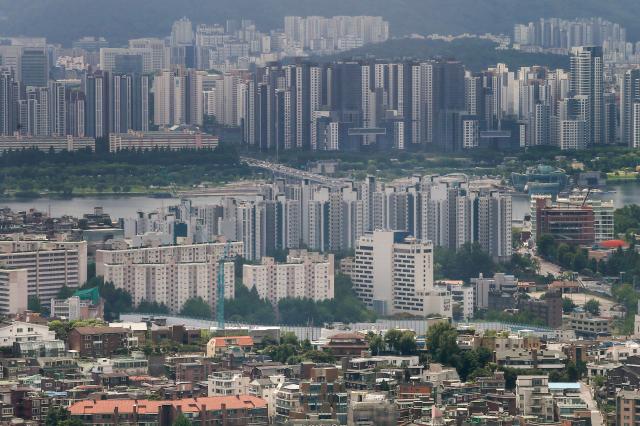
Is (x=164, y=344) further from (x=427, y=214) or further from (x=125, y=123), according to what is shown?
(x=125, y=123)

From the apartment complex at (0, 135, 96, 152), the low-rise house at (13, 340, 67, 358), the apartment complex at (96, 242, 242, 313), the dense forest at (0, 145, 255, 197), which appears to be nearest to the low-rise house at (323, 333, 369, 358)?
the low-rise house at (13, 340, 67, 358)

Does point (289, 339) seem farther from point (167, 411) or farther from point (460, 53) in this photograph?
point (460, 53)

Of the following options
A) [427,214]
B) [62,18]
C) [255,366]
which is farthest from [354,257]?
[62,18]

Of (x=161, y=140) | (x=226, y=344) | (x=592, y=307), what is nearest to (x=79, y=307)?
(x=592, y=307)

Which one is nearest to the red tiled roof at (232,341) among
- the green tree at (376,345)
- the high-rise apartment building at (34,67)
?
the green tree at (376,345)

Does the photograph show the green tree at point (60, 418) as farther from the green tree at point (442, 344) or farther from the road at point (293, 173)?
the road at point (293, 173)

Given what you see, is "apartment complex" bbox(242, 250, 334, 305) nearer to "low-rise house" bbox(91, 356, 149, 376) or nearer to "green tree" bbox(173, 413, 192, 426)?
"low-rise house" bbox(91, 356, 149, 376)
